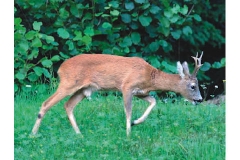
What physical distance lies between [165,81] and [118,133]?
1265 millimetres

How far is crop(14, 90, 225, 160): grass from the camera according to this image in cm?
770

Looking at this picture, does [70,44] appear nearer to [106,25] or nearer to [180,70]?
[106,25]

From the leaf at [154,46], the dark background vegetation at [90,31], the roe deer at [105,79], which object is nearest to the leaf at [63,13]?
the dark background vegetation at [90,31]

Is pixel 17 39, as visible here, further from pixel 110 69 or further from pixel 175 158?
pixel 175 158

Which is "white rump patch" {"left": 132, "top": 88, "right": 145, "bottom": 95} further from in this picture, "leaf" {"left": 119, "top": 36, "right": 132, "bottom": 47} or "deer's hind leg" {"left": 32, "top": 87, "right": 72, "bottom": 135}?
"leaf" {"left": 119, "top": 36, "right": 132, "bottom": 47}

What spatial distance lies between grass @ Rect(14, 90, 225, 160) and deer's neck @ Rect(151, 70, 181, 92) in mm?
382

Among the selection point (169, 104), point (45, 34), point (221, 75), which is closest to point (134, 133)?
point (169, 104)

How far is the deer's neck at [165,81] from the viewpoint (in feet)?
30.7

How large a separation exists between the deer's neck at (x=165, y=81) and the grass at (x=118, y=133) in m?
0.38

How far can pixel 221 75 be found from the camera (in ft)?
49.8

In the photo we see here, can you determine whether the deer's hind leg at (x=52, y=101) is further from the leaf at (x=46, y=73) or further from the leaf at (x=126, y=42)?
the leaf at (x=126, y=42)

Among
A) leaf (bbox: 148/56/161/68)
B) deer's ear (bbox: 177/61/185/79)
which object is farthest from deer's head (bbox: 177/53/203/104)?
leaf (bbox: 148/56/161/68)

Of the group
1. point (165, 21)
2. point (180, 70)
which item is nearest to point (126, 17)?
point (165, 21)

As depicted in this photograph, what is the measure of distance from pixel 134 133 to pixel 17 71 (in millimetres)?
3537
